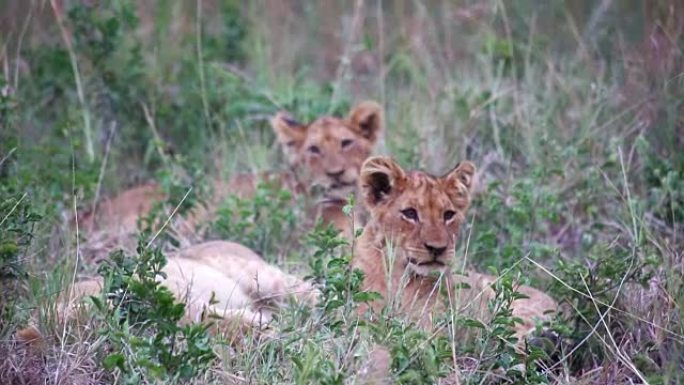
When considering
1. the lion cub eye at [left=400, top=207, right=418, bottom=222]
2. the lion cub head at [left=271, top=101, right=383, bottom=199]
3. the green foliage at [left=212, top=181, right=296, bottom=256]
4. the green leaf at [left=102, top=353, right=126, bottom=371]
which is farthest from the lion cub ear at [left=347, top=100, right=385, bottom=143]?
the green leaf at [left=102, top=353, right=126, bottom=371]

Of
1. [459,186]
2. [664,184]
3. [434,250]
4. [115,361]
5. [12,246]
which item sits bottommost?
[664,184]

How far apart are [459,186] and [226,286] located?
40.5 inches

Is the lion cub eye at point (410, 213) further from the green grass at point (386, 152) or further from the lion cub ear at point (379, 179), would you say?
the green grass at point (386, 152)

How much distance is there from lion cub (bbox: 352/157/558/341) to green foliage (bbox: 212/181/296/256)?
0.79 metres

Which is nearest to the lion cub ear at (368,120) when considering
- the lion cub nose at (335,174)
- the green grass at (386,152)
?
the green grass at (386,152)

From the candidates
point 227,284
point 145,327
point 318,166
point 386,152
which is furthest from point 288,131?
point 145,327

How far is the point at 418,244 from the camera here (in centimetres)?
466

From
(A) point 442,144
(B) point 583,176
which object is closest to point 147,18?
(A) point 442,144

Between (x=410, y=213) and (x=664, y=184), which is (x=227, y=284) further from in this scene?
(x=664, y=184)

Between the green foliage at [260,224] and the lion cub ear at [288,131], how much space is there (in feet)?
2.59

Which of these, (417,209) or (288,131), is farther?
(288,131)

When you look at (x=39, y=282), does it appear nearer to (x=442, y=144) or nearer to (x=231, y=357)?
(x=231, y=357)

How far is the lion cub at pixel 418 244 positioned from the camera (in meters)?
4.53

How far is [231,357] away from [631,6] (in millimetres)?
4618
